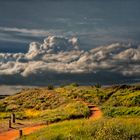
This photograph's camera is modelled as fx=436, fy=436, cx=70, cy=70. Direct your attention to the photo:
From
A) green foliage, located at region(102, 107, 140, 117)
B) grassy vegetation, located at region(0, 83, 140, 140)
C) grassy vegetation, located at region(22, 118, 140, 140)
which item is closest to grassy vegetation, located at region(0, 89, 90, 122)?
grassy vegetation, located at region(0, 83, 140, 140)

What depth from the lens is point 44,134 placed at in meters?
39.6

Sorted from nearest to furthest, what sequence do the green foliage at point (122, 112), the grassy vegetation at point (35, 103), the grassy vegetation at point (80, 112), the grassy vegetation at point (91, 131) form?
the grassy vegetation at point (91, 131)
the grassy vegetation at point (80, 112)
the green foliage at point (122, 112)
the grassy vegetation at point (35, 103)

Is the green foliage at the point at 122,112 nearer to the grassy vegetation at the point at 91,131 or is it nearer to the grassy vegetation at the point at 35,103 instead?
the grassy vegetation at the point at 35,103

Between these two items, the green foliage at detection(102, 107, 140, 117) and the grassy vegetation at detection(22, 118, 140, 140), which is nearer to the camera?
the grassy vegetation at detection(22, 118, 140, 140)

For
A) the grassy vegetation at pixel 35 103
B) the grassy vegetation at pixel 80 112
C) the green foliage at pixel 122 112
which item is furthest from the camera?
the grassy vegetation at pixel 35 103

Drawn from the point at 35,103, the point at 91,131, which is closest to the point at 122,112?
the point at 91,131

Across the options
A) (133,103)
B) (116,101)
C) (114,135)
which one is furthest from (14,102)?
(114,135)

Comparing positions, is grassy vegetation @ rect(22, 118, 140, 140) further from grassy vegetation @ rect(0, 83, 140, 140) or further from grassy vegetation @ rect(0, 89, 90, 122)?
grassy vegetation @ rect(0, 89, 90, 122)

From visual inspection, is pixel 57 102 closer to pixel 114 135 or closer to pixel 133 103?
pixel 133 103

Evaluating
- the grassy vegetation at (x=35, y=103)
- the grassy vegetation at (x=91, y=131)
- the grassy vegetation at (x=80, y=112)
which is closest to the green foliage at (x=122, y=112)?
the grassy vegetation at (x=80, y=112)

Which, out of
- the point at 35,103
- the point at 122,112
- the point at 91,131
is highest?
the point at 35,103

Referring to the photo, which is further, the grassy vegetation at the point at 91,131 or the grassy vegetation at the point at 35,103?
the grassy vegetation at the point at 35,103

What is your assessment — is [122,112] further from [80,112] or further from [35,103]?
[35,103]

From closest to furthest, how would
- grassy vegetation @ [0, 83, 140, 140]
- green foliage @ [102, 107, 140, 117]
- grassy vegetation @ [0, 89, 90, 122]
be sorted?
grassy vegetation @ [0, 83, 140, 140]
green foliage @ [102, 107, 140, 117]
grassy vegetation @ [0, 89, 90, 122]
